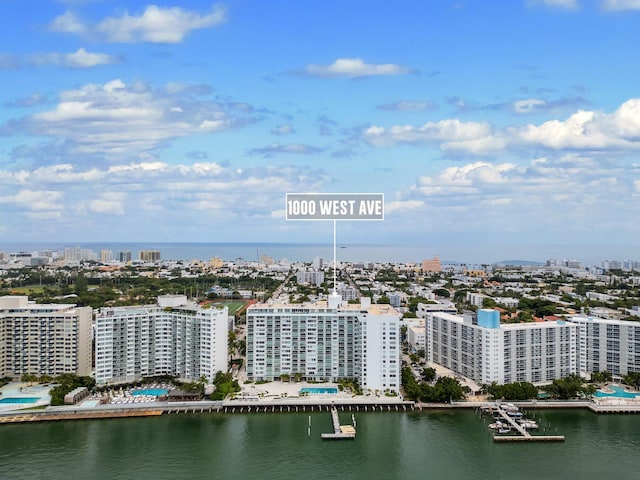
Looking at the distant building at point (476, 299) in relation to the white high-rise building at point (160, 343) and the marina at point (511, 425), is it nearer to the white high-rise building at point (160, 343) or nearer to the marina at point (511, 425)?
the marina at point (511, 425)

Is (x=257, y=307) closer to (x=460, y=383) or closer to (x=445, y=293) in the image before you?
(x=460, y=383)

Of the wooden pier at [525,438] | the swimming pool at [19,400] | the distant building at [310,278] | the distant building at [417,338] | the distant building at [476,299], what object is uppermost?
the distant building at [310,278]

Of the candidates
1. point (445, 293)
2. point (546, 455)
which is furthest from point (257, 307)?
point (445, 293)

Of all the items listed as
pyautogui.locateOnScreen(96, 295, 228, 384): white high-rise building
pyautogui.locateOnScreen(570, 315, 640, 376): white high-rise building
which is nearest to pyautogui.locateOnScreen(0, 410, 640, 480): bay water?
pyautogui.locateOnScreen(96, 295, 228, 384): white high-rise building

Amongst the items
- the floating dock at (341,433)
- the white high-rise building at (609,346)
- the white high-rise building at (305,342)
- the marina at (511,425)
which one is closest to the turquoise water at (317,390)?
the white high-rise building at (305,342)

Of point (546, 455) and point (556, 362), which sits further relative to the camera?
point (556, 362)

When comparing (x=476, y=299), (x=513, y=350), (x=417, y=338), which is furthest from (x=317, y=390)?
(x=476, y=299)
